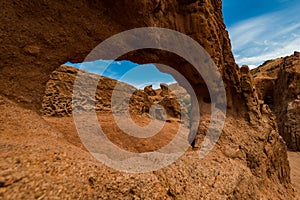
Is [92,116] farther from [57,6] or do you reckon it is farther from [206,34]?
[206,34]

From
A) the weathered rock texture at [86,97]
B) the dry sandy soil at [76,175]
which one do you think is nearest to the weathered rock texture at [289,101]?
the weathered rock texture at [86,97]

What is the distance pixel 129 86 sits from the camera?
17719 millimetres

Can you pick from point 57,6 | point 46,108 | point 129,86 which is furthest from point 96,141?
point 129,86

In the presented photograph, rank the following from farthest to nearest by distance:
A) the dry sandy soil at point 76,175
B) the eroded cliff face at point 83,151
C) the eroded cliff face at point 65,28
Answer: the eroded cliff face at point 65,28 < the eroded cliff face at point 83,151 < the dry sandy soil at point 76,175

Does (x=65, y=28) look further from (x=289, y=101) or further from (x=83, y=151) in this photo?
(x=289, y=101)

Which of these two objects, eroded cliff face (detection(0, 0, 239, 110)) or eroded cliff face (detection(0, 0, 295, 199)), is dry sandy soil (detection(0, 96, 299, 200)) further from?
eroded cliff face (detection(0, 0, 239, 110))

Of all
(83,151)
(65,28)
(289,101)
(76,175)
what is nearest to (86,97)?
(65,28)

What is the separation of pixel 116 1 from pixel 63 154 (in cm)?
467

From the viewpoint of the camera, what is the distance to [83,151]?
4066mm

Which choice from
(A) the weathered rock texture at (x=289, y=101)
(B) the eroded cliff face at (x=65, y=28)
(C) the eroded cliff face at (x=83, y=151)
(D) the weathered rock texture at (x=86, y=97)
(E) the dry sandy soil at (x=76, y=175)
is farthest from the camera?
(A) the weathered rock texture at (x=289, y=101)

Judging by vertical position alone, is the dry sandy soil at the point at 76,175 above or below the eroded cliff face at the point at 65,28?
below

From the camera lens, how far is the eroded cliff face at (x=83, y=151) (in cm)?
271

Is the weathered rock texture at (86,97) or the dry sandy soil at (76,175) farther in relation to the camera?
the weathered rock texture at (86,97)

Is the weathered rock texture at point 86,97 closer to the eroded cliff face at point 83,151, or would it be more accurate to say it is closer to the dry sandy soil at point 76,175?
the eroded cliff face at point 83,151
